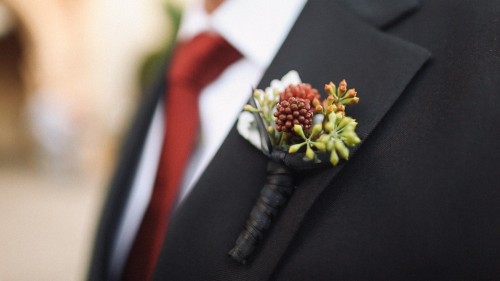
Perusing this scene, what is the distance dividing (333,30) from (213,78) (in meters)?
0.28

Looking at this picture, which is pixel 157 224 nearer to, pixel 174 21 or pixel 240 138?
pixel 240 138

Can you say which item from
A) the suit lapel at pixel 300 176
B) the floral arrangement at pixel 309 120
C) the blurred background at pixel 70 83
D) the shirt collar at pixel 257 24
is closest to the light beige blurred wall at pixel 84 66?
the blurred background at pixel 70 83

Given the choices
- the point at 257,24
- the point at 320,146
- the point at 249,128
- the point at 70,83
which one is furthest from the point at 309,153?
the point at 70,83

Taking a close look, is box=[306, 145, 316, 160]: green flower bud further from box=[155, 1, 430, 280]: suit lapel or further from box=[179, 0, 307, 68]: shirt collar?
box=[179, 0, 307, 68]: shirt collar

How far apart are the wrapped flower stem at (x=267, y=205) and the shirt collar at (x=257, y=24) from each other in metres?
0.19

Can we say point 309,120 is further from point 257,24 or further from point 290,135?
point 257,24

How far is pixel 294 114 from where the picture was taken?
1.82 ft

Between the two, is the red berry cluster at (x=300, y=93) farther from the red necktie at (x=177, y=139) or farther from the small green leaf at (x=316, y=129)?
the red necktie at (x=177, y=139)

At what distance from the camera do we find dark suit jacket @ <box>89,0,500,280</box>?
568 millimetres

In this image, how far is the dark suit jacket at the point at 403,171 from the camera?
568 mm

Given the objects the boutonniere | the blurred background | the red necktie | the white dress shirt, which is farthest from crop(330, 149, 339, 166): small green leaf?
the blurred background

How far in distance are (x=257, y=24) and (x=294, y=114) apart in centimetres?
26

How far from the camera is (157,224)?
84 cm

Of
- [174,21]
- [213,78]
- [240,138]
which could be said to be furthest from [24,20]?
[240,138]
